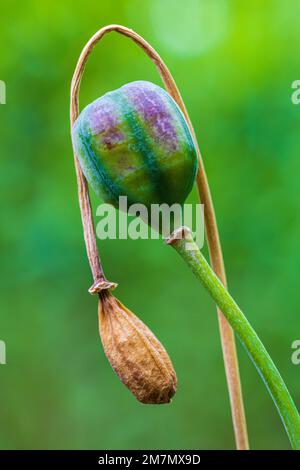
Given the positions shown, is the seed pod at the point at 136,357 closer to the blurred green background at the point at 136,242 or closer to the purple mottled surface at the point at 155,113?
the purple mottled surface at the point at 155,113

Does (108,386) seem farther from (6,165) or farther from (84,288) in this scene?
(6,165)

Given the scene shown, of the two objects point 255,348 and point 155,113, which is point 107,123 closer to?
point 155,113

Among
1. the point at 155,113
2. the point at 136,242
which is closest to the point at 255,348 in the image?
the point at 155,113

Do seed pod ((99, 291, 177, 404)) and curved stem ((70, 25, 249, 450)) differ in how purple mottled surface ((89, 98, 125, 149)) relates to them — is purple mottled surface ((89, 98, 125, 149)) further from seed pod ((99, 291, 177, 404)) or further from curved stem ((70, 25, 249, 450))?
seed pod ((99, 291, 177, 404))

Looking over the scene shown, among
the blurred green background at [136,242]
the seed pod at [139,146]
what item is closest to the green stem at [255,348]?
the seed pod at [139,146]

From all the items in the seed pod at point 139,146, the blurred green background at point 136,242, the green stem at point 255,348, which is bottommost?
the green stem at point 255,348

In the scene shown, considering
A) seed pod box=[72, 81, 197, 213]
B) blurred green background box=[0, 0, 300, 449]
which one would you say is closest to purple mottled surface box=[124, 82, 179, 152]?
seed pod box=[72, 81, 197, 213]
